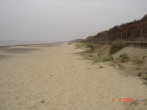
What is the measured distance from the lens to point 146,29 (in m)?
15.0

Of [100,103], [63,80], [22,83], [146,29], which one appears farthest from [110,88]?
[146,29]

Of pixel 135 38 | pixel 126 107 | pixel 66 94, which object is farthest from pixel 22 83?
pixel 135 38

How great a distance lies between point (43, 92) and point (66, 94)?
0.91 metres

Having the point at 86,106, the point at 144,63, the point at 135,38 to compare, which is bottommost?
the point at 86,106

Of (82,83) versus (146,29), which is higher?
(146,29)

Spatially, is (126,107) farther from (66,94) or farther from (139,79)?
(139,79)

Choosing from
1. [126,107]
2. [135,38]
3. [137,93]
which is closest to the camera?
[126,107]

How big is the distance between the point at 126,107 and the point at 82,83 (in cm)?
300

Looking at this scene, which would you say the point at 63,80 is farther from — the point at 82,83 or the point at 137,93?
the point at 137,93

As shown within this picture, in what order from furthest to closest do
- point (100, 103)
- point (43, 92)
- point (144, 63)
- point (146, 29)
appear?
point (146, 29)
point (144, 63)
point (43, 92)
point (100, 103)

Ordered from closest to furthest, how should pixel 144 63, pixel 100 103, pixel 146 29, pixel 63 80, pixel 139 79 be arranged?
pixel 100 103 → pixel 139 79 → pixel 63 80 → pixel 144 63 → pixel 146 29

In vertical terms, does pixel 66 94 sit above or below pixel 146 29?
below

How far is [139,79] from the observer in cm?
773

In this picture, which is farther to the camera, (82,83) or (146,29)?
(146,29)
